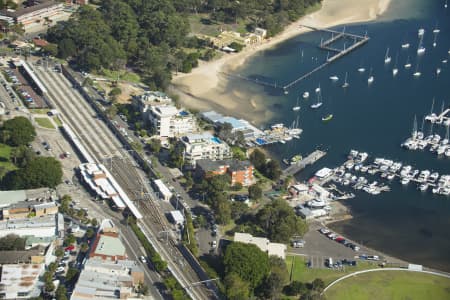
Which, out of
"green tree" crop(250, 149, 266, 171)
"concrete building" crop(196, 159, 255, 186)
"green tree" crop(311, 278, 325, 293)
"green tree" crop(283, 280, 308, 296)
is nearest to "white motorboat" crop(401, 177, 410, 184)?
"green tree" crop(250, 149, 266, 171)

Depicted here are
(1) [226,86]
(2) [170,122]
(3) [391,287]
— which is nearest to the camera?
(3) [391,287]

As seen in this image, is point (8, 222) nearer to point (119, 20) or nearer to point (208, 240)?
point (208, 240)

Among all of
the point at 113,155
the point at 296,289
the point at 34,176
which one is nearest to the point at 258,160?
the point at 113,155

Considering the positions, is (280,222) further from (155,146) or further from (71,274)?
(155,146)

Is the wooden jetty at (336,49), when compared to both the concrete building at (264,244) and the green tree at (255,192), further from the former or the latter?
the concrete building at (264,244)

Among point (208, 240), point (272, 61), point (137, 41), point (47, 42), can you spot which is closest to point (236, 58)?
point (272, 61)
